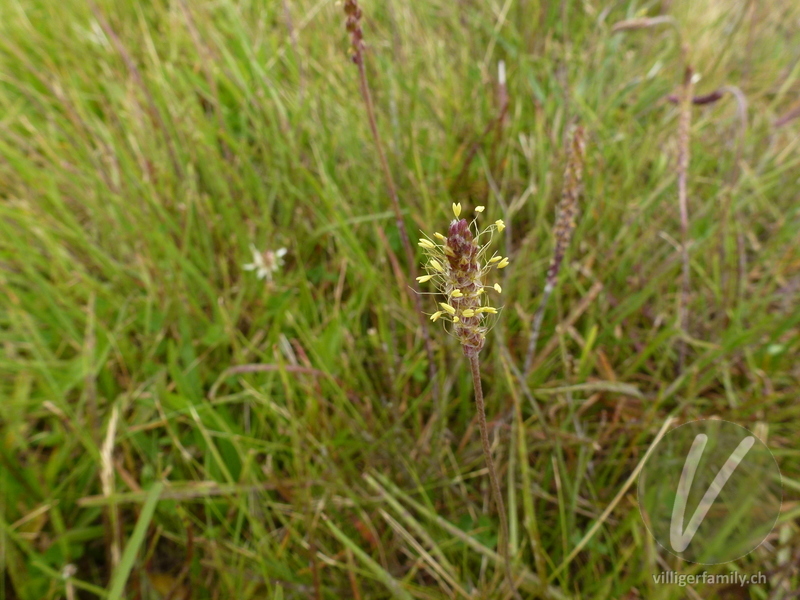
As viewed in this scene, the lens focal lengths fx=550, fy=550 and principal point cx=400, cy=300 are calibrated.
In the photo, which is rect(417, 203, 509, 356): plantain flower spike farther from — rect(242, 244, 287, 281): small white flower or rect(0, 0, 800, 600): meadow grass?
rect(242, 244, 287, 281): small white flower

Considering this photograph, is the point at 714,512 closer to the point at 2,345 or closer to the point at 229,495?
the point at 229,495

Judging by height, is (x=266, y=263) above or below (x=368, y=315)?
above

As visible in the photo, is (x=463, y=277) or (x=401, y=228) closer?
(x=463, y=277)

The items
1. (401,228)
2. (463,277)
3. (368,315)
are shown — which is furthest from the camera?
(368,315)

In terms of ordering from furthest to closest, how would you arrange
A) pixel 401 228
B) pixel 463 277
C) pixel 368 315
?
1. pixel 368 315
2. pixel 401 228
3. pixel 463 277

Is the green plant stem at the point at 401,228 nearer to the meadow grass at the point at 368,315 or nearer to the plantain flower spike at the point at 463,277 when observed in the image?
the meadow grass at the point at 368,315

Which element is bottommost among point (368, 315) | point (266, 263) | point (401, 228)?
point (368, 315)

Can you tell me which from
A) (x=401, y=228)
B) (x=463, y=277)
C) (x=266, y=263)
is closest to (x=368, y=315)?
(x=266, y=263)

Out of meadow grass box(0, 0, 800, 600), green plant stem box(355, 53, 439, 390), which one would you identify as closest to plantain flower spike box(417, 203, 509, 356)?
green plant stem box(355, 53, 439, 390)

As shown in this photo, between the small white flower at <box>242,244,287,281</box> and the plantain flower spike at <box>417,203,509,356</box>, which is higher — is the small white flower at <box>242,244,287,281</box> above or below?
below

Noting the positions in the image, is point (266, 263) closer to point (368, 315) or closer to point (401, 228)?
point (368, 315)
